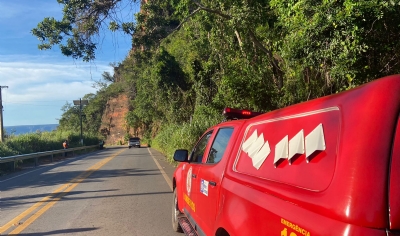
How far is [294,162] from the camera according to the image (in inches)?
97.3

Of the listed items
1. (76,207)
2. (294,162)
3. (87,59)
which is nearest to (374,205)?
(294,162)

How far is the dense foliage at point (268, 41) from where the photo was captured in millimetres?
7016

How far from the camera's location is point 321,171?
215 centimetres

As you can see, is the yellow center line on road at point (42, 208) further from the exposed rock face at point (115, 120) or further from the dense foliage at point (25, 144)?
the exposed rock face at point (115, 120)

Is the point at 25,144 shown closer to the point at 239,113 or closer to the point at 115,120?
the point at 239,113

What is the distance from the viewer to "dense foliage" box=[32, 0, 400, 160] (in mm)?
7016

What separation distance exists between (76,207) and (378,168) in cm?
803

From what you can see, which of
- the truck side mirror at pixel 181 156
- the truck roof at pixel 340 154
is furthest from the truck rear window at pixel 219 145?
the truck roof at pixel 340 154

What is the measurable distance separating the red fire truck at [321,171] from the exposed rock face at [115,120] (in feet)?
266

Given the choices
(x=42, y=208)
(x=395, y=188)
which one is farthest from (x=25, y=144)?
(x=395, y=188)

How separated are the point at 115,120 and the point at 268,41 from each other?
77.1 m

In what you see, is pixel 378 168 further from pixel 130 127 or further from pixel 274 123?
pixel 130 127

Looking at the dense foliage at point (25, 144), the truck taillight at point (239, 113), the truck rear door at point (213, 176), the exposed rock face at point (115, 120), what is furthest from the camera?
the exposed rock face at point (115, 120)

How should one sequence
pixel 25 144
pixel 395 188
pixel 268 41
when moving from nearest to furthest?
pixel 395 188
pixel 268 41
pixel 25 144
